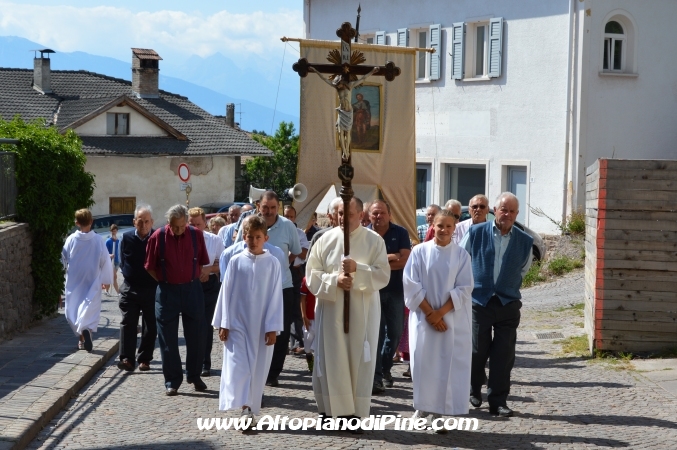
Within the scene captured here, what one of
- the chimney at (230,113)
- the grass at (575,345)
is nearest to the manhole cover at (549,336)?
the grass at (575,345)

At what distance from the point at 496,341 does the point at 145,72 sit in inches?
1722

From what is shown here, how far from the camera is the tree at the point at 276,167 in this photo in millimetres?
50500

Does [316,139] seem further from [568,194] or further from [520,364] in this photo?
[568,194]

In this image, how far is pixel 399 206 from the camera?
64.6 ft

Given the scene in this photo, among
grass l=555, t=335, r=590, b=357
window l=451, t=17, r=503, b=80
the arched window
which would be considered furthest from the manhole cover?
window l=451, t=17, r=503, b=80

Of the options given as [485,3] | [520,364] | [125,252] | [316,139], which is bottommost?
[520,364]

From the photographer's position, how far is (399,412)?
31.2 ft

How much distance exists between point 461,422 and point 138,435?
2.72 metres

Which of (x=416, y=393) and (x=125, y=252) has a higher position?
(x=125, y=252)

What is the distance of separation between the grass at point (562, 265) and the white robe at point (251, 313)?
641 inches

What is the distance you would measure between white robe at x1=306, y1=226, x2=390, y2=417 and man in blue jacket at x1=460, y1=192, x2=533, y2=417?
1117mm

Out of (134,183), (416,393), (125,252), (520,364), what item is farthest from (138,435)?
(134,183)

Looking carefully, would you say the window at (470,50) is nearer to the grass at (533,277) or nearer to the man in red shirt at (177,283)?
the grass at (533,277)

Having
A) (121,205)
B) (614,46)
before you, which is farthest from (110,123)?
(614,46)
